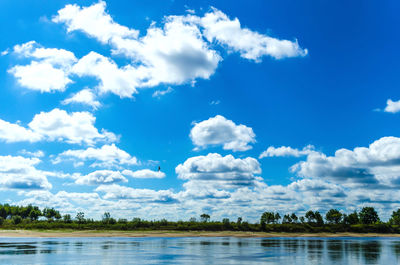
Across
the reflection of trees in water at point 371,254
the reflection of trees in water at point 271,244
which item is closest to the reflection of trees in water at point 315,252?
the reflection of trees in water at point 371,254

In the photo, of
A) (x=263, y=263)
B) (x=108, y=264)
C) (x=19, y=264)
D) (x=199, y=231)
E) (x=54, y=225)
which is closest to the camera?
(x=19, y=264)

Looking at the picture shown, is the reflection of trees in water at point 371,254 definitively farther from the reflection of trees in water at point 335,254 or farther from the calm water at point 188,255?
the reflection of trees in water at point 335,254

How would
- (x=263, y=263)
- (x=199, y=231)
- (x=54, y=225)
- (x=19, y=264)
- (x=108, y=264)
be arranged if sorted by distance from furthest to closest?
Answer: (x=199, y=231)
(x=54, y=225)
(x=263, y=263)
(x=108, y=264)
(x=19, y=264)

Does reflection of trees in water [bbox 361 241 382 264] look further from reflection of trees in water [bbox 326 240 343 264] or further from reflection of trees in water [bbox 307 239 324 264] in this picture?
reflection of trees in water [bbox 307 239 324 264]

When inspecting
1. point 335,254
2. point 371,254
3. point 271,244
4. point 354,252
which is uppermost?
point 335,254

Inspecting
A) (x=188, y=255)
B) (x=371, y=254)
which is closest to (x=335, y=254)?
(x=371, y=254)

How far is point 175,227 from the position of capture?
198 metres

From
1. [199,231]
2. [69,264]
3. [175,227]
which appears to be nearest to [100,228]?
[175,227]

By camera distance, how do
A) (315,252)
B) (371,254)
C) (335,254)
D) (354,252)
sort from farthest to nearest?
(354,252), (315,252), (371,254), (335,254)

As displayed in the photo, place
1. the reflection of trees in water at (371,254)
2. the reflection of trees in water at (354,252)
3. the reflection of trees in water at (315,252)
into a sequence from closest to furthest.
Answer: the reflection of trees in water at (315,252) < the reflection of trees in water at (371,254) < the reflection of trees in water at (354,252)

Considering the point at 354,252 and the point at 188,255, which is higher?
the point at 188,255

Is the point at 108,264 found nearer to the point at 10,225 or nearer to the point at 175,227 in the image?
the point at 175,227

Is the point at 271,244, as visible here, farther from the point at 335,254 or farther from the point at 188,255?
the point at 188,255

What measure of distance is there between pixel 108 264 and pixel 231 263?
58.2 feet
